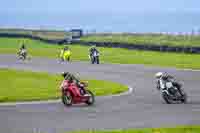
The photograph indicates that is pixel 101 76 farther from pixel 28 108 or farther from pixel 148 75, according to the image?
pixel 28 108

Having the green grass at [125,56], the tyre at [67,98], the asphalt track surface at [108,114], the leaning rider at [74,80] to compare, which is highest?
the green grass at [125,56]

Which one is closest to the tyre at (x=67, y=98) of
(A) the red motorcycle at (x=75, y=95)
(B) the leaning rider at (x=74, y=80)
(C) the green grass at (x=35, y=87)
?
(A) the red motorcycle at (x=75, y=95)

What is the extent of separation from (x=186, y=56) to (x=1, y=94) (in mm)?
29223

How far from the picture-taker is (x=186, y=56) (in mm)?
54250

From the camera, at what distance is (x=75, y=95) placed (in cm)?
2419

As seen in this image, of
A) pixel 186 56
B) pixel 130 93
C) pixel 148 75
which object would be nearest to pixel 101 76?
A: pixel 148 75

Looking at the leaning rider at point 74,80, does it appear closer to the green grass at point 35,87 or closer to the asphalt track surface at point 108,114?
the asphalt track surface at point 108,114

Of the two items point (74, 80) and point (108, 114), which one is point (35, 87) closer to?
point (74, 80)

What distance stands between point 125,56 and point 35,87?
94.0ft

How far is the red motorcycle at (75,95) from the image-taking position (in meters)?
24.1

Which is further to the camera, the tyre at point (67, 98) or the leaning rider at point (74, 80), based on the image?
the leaning rider at point (74, 80)

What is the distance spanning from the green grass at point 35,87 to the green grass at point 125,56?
12827 mm

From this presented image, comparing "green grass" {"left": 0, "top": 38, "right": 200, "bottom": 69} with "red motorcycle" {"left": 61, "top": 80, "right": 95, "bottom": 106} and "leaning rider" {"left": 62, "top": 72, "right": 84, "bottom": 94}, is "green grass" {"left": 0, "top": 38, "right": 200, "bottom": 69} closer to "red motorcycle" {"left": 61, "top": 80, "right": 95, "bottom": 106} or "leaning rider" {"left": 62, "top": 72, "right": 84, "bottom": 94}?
"leaning rider" {"left": 62, "top": 72, "right": 84, "bottom": 94}

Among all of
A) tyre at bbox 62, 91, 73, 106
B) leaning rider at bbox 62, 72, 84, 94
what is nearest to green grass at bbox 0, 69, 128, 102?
leaning rider at bbox 62, 72, 84, 94
